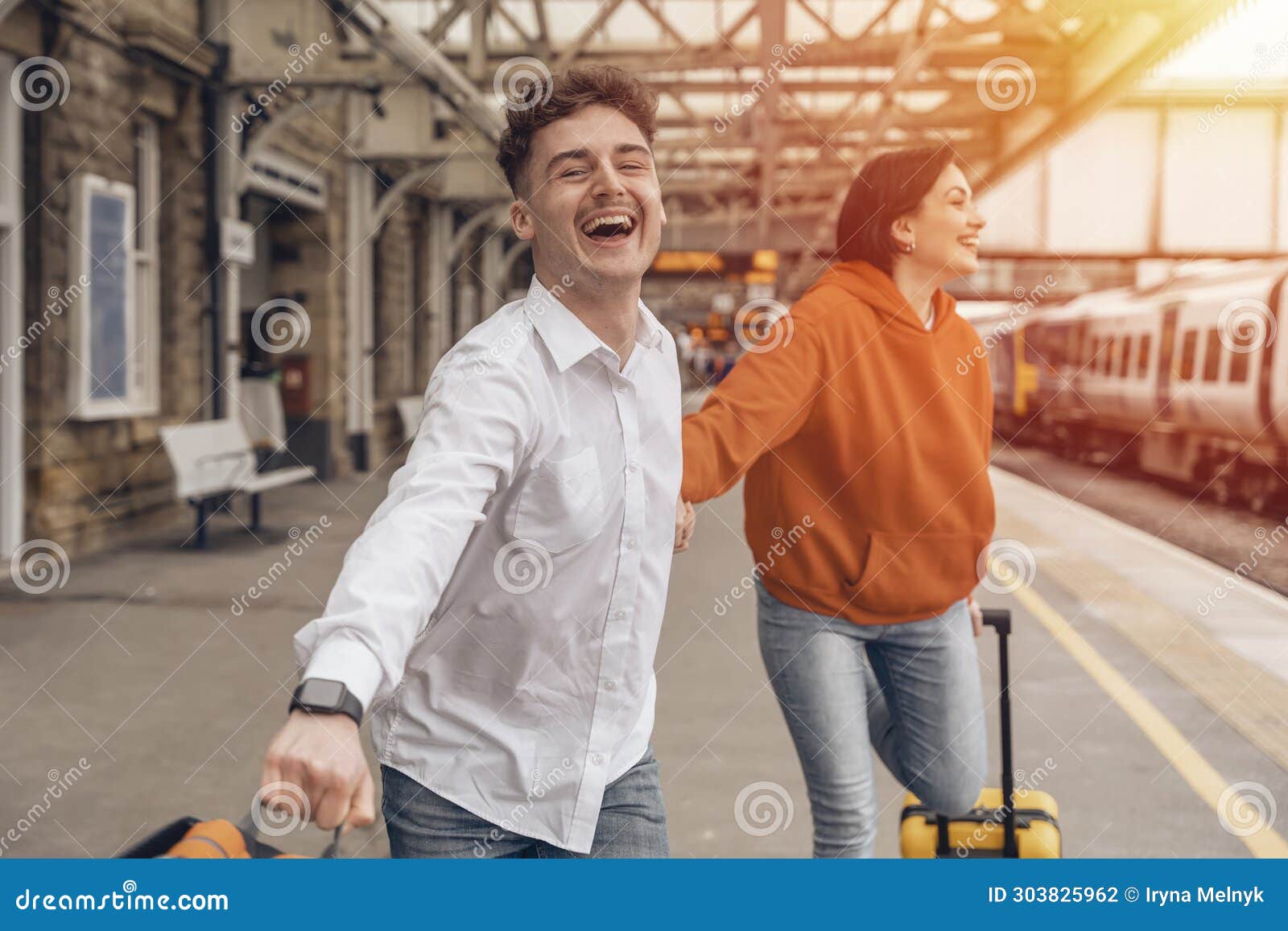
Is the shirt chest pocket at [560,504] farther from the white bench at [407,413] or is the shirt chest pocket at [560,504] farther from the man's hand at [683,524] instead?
the white bench at [407,413]

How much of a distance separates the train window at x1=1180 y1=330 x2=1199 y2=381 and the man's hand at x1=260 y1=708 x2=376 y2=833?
1860 centimetres

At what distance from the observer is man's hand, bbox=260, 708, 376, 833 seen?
49.2 inches

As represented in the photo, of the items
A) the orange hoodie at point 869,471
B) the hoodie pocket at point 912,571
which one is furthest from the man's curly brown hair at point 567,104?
the hoodie pocket at point 912,571

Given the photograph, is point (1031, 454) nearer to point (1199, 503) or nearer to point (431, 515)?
point (1199, 503)

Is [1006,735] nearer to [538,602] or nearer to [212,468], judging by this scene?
[538,602]

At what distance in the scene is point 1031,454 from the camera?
85.8 ft

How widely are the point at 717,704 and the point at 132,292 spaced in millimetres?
6888

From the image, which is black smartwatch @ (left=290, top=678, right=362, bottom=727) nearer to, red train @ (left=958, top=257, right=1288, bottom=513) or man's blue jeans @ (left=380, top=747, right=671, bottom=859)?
man's blue jeans @ (left=380, top=747, right=671, bottom=859)

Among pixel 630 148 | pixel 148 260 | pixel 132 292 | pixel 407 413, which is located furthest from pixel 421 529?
pixel 407 413

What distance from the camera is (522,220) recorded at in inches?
80.7

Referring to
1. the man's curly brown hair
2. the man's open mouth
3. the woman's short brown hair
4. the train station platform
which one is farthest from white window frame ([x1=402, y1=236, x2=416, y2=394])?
the man's open mouth

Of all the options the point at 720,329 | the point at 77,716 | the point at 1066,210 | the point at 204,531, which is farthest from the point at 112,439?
the point at 720,329

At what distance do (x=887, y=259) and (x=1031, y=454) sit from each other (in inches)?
949
